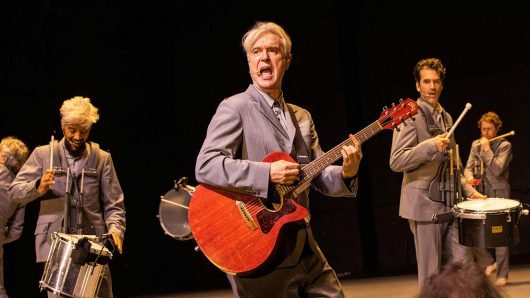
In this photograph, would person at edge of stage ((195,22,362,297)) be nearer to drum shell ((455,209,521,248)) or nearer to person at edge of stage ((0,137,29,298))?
drum shell ((455,209,521,248))

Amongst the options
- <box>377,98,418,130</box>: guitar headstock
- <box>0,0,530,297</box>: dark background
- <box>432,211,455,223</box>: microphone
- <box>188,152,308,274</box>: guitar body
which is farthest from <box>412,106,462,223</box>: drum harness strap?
<box>0,0,530,297</box>: dark background

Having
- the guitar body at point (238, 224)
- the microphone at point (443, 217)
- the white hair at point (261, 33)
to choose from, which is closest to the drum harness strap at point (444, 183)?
the microphone at point (443, 217)

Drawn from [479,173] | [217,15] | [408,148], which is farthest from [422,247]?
[217,15]

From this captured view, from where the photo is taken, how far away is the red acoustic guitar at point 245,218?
336 cm

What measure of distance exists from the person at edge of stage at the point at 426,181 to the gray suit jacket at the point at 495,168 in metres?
3.10

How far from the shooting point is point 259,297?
133 inches

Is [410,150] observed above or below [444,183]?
above

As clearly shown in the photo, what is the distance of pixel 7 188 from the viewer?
6.83 metres

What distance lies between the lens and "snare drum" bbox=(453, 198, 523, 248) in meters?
5.34

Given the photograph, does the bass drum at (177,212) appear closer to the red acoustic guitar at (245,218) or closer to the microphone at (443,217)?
the microphone at (443,217)

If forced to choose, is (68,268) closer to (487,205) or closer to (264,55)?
(264,55)

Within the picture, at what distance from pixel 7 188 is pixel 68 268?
86.5 inches

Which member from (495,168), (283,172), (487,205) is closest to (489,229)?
(487,205)

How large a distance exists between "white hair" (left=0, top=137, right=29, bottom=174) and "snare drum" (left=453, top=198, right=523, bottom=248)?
11.6 feet
